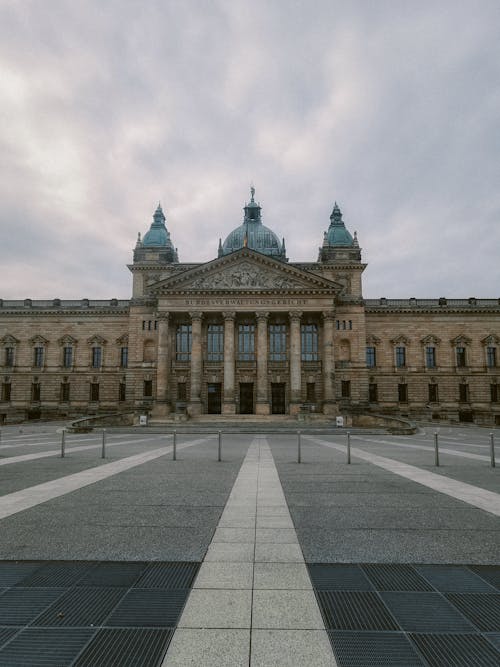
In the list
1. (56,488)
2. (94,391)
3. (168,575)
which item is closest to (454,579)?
(168,575)

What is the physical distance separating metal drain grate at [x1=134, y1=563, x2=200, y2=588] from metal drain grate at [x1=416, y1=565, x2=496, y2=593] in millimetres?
2510

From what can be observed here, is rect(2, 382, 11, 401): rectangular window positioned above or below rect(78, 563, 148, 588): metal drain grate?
above

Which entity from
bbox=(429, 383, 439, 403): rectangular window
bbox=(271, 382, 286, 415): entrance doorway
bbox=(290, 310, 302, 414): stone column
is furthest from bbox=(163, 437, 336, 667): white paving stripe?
bbox=(429, 383, 439, 403): rectangular window

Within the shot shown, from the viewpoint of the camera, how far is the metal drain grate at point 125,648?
3.27m

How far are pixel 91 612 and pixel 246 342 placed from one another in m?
50.1

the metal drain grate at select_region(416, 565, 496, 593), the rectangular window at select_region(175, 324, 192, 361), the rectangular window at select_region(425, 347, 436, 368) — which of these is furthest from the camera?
the rectangular window at select_region(425, 347, 436, 368)

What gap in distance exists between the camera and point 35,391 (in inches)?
2382

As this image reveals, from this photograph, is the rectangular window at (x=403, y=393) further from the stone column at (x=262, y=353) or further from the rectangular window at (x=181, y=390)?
the rectangular window at (x=181, y=390)

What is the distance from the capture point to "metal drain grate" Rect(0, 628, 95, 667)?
3283 mm

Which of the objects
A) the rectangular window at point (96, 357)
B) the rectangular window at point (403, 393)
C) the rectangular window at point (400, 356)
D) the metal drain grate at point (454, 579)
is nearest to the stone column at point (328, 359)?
the rectangular window at point (400, 356)

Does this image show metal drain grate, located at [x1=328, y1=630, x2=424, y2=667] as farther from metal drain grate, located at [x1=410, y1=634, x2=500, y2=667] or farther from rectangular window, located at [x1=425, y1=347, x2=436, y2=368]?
rectangular window, located at [x1=425, y1=347, x2=436, y2=368]

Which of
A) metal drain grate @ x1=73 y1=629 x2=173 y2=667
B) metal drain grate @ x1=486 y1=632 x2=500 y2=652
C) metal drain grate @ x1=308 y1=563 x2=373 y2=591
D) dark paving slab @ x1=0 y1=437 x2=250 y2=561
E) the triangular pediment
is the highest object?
the triangular pediment

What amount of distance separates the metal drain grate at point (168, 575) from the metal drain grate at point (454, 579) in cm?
251

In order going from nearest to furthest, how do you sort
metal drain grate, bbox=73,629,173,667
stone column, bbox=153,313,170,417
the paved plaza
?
metal drain grate, bbox=73,629,173,667 < the paved plaza < stone column, bbox=153,313,170,417
